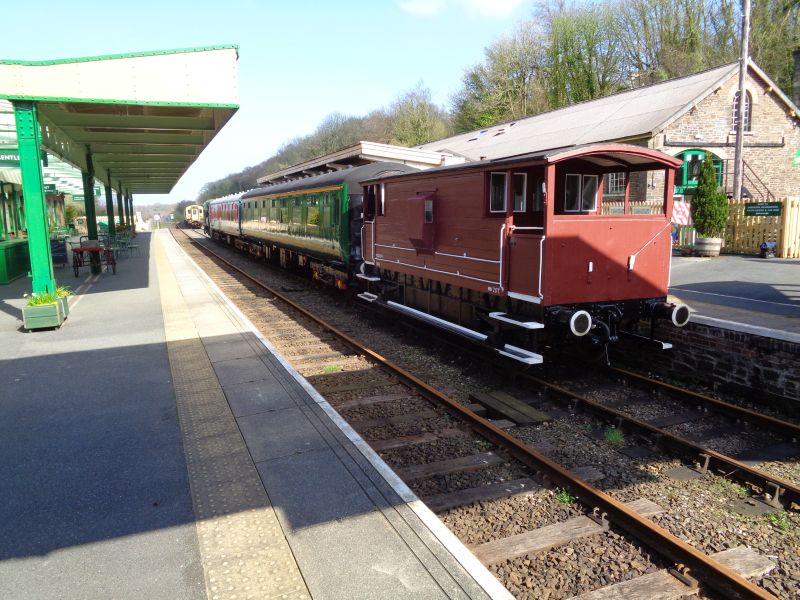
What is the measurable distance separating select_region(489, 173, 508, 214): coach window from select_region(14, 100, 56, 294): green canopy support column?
8032mm

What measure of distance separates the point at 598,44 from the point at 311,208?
37.5 metres

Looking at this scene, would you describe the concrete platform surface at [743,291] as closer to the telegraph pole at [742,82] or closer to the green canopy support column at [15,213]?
the telegraph pole at [742,82]

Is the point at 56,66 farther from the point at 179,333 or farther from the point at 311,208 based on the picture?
the point at 311,208

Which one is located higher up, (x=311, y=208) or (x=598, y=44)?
(x=598, y=44)

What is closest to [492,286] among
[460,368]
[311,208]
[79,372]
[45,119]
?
[460,368]

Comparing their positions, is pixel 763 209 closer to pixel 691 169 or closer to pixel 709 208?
pixel 709 208

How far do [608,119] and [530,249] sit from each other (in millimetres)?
19846

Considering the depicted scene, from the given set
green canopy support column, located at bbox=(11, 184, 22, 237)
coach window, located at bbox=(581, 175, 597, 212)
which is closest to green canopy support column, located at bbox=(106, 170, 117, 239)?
green canopy support column, located at bbox=(11, 184, 22, 237)

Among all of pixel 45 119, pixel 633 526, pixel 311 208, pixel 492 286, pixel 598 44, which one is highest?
pixel 598 44

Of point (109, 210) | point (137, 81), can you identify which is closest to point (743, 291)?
point (137, 81)

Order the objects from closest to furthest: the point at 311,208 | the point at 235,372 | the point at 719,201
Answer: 1. the point at 235,372
2. the point at 311,208
3. the point at 719,201

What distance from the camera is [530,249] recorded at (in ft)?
23.3

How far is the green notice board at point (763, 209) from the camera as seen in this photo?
17.1 m

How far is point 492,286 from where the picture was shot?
7.85 metres
